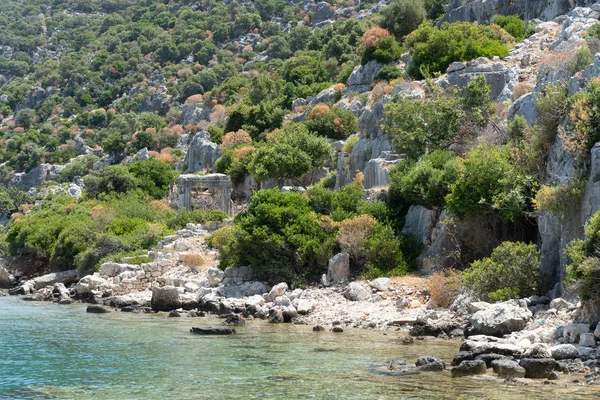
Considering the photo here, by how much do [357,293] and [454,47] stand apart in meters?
20.0

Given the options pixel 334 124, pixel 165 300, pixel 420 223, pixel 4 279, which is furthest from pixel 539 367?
pixel 4 279

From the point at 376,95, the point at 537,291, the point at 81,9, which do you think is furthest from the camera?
the point at 81,9

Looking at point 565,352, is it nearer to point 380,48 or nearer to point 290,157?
point 290,157

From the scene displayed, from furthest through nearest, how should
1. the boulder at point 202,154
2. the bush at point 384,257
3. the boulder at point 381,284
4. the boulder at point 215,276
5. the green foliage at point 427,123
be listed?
1. the boulder at point 202,154
2. the green foliage at point 427,123
3. the boulder at point 215,276
4. the bush at point 384,257
5. the boulder at point 381,284

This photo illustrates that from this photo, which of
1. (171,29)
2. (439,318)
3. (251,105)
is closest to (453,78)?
(439,318)

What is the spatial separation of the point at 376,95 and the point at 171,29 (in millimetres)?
79771

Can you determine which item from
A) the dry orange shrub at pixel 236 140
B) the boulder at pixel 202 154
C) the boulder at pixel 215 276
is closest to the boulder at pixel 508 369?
the boulder at pixel 215 276

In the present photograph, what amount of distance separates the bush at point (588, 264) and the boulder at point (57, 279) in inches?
1188

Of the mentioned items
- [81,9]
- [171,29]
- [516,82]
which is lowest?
[516,82]

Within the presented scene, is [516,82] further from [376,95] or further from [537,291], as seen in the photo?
[537,291]

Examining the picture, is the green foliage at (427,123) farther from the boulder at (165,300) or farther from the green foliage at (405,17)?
the green foliage at (405,17)

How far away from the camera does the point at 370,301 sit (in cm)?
2588

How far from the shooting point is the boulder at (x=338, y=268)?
29.0 meters

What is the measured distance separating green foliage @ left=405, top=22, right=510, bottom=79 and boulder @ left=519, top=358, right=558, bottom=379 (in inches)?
1008
